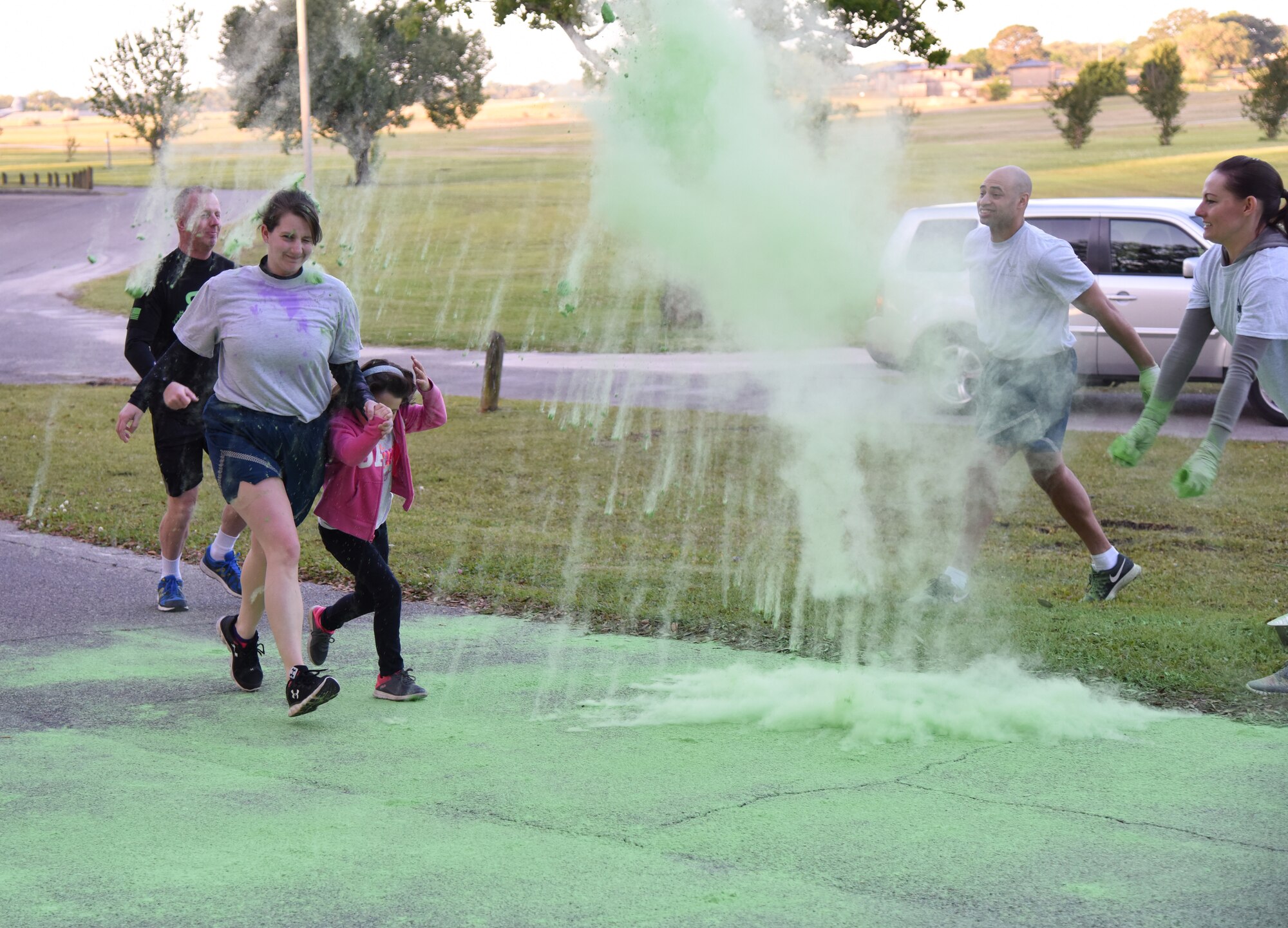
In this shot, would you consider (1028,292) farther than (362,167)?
No

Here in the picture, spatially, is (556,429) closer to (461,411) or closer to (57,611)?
(461,411)

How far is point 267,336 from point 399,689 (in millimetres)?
1419

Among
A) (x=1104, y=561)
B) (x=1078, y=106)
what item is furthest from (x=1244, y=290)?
(x=1078, y=106)

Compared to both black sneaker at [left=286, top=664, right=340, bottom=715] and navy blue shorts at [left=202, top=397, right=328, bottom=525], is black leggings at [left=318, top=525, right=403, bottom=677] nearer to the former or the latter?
navy blue shorts at [left=202, top=397, right=328, bottom=525]

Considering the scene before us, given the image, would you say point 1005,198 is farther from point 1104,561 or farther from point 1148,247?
point 1148,247

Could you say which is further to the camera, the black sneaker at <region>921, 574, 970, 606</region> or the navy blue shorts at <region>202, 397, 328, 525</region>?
the black sneaker at <region>921, 574, 970, 606</region>

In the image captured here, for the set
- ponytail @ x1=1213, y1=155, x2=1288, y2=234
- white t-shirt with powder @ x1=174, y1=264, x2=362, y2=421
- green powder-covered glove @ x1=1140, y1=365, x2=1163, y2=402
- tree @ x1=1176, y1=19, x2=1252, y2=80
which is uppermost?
tree @ x1=1176, y1=19, x2=1252, y2=80

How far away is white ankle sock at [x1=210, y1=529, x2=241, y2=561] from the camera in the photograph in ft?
22.8

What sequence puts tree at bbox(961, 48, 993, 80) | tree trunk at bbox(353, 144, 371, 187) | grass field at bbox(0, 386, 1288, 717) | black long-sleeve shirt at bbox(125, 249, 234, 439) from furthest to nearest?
tree at bbox(961, 48, 993, 80) → tree trunk at bbox(353, 144, 371, 187) → black long-sleeve shirt at bbox(125, 249, 234, 439) → grass field at bbox(0, 386, 1288, 717)

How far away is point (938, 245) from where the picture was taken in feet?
42.4

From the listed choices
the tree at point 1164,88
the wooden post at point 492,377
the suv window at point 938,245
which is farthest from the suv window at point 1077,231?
the tree at point 1164,88

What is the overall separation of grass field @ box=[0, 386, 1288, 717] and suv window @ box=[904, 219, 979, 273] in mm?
1579

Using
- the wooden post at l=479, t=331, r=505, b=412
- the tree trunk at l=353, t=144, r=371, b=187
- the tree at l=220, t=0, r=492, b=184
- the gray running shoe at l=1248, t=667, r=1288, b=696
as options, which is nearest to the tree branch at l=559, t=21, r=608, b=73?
the gray running shoe at l=1248, t=667, r=1288, b=696

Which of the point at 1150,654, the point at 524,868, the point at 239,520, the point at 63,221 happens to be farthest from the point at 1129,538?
the point at 63,221
